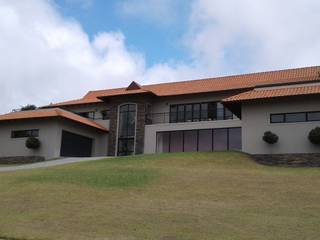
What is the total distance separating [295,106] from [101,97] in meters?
18.5

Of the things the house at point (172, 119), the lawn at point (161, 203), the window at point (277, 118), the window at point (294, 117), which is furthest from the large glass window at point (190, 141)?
the lawn at point (161, 203)

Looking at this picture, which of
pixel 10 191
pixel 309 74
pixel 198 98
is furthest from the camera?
pixel 198 98

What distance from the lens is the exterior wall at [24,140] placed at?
36.5 meters

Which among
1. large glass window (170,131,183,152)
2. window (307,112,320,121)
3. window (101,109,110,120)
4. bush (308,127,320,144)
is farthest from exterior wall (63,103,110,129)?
bush (308,127,320,144)

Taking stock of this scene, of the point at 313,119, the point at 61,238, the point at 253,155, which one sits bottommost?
the point at 61,238

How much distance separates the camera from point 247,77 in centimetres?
4184

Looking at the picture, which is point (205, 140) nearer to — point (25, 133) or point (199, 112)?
point (199, 112)

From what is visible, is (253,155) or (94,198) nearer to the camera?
(94,198)

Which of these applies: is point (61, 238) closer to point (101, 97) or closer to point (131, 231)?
point (131, 231)

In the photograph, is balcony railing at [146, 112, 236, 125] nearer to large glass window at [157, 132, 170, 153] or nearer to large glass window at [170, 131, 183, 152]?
large glass window at [157, 132, 170, 153]

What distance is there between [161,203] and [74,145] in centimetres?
2350

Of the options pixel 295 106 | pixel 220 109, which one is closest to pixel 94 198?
pixel 295 106

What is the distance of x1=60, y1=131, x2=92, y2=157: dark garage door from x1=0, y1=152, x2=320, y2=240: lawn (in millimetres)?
11918

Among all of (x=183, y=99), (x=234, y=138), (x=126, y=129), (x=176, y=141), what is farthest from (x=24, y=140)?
(x=234, y=138)
